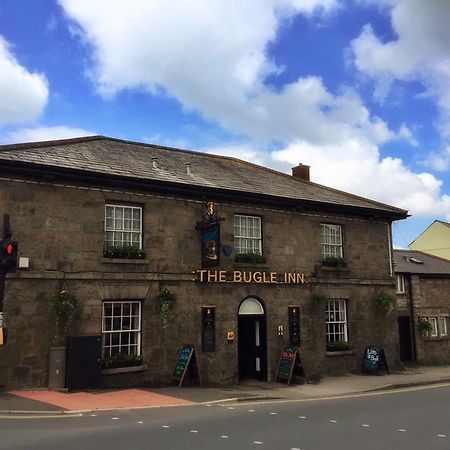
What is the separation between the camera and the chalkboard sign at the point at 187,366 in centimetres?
1628

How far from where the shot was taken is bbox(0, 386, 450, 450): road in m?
8.55

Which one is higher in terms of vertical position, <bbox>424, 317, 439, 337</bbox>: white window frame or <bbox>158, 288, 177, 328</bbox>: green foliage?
<bbox>158, 288, 177, 328</bbox>: green foliage

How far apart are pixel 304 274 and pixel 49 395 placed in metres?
10.1

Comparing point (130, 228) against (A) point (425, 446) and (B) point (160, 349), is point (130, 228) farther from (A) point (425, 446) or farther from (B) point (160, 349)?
(A) point (425, 446)

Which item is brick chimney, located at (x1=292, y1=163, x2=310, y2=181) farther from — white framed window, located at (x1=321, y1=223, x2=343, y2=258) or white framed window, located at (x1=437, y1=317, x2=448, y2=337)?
white framed window, located at (x1=437, y1=317, x2=448, y2=337)

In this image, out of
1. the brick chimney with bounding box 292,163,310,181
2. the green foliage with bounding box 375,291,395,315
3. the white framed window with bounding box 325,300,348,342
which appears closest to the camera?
the white framed window with bounding box 325,300,348,342

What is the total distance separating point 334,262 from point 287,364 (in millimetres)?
4826

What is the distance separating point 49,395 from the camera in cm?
1340

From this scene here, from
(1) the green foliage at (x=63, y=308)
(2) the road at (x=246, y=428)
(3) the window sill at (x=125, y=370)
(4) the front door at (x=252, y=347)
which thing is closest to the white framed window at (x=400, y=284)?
(4) the front door at (x=252, y=347)

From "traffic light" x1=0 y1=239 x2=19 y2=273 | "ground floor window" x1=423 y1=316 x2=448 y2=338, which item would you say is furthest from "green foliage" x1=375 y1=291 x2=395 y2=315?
"traffic light" x1=0 y1=239 x2=19 y2=273

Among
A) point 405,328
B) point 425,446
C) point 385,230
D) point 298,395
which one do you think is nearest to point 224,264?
point 298,395

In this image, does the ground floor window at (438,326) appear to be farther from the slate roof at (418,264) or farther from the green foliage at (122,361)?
the green foliage at (122,361)

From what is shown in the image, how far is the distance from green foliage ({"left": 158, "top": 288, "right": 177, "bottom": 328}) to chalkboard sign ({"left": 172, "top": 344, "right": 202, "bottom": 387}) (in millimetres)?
1078

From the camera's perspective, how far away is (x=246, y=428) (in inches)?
396
